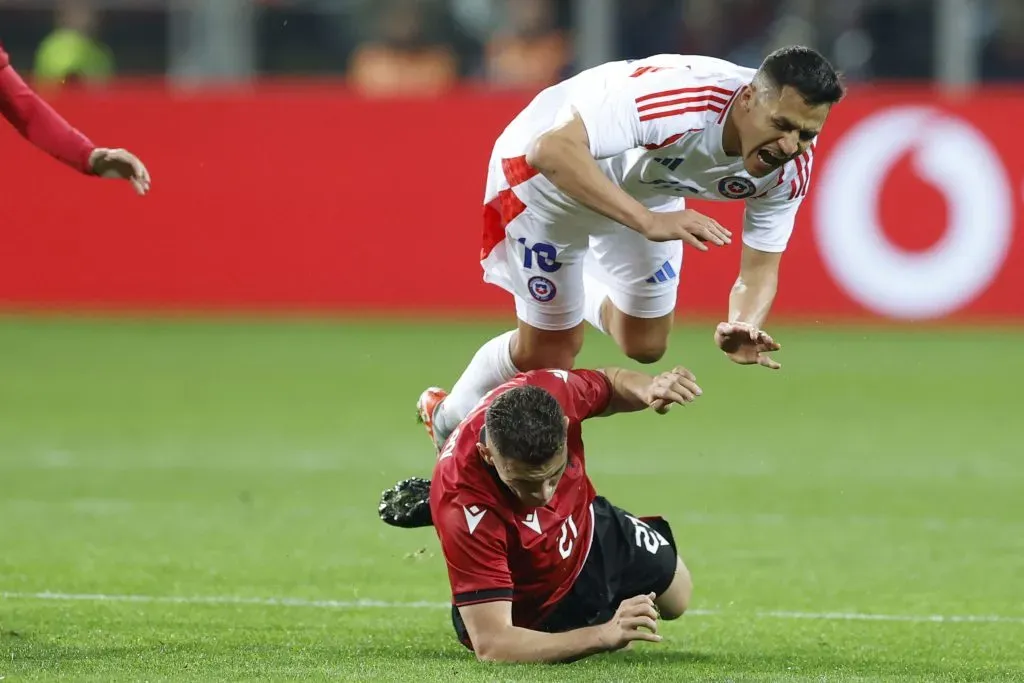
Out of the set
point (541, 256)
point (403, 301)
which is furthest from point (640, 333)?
point (403, 301)

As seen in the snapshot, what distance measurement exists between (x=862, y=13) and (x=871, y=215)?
2.84m

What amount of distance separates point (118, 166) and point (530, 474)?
220 cm

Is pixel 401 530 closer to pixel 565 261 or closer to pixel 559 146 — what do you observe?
pixel 565 261

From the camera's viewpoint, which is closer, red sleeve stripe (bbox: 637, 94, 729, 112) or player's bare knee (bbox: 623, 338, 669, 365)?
red sleeve stripe (bbox: 637, 94, 729, 112)

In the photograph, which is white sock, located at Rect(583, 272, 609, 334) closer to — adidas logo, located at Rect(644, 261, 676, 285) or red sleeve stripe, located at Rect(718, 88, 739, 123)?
adidas logo, located at Rect(644, 261, 676, 285)

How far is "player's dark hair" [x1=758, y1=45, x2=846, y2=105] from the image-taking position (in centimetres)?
601

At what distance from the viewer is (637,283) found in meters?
7.56

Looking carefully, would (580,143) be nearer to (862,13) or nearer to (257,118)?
(257,118)

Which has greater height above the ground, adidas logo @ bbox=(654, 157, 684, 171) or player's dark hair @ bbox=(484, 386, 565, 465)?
adidas logo @ bbox=(654, 157, 684, 171)

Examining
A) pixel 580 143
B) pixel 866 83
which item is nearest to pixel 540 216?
pixel 580 143

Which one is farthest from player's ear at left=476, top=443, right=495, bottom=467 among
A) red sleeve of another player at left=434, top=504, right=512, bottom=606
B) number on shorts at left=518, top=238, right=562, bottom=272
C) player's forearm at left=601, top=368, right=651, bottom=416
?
number on shorts at left=518, top=238, right=562, bottom=272

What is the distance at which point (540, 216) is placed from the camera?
23.0 ft

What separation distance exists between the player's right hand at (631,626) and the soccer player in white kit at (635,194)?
1.06 m

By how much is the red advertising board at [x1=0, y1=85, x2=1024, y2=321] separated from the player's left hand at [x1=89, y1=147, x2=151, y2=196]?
9.29 meters
